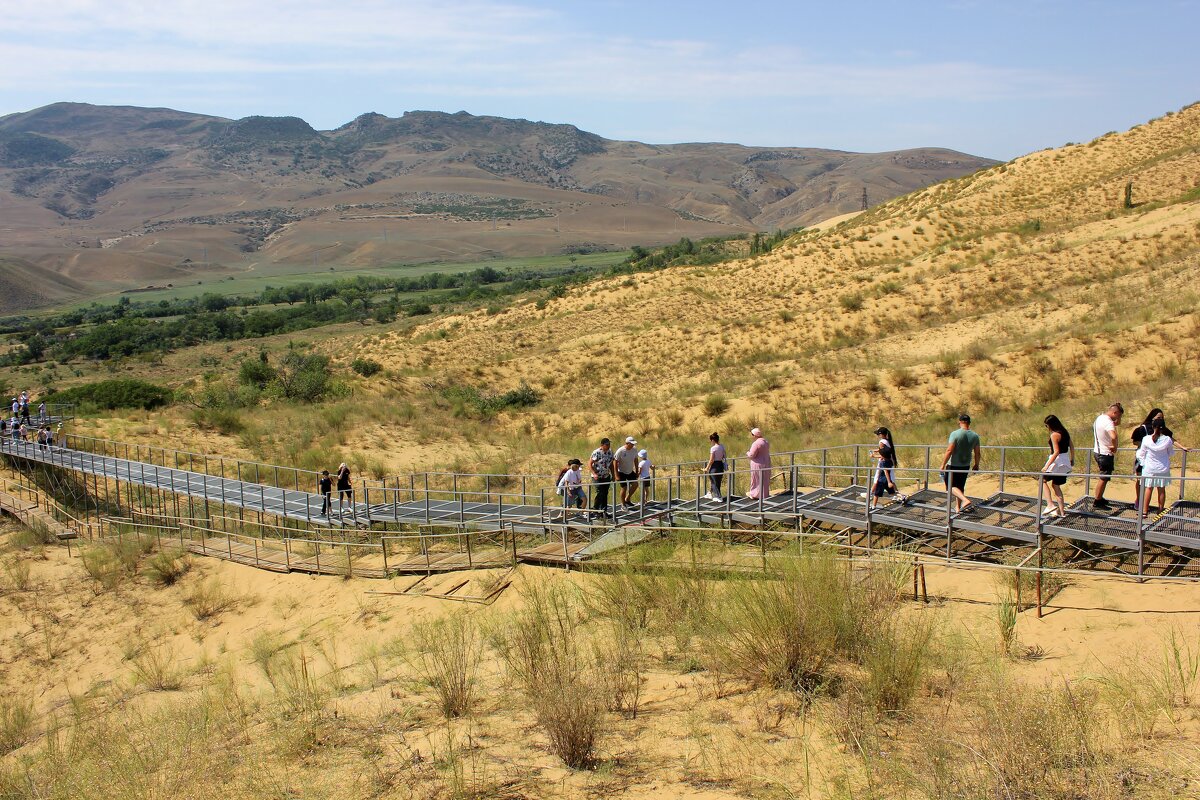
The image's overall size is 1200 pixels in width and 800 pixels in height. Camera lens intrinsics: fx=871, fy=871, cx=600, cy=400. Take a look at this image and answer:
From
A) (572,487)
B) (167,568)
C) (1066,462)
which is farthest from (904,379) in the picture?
(167,568)

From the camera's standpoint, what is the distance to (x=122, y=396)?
3316 cm

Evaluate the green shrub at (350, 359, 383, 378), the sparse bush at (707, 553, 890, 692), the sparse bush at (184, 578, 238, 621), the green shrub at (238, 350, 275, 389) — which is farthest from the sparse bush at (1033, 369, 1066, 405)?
the green shrub at (238, 350, 275, 389)

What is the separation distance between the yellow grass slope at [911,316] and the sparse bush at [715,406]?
28 cm

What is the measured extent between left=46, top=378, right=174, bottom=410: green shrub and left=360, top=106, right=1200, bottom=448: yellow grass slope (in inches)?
481

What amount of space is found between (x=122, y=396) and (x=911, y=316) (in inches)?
1260

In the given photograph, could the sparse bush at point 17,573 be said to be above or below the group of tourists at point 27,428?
below

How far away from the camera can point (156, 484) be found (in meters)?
21.2

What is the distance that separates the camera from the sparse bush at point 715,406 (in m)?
28.2

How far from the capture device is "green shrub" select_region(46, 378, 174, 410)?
32.8 meters

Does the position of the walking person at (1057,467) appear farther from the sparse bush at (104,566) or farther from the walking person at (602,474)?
the sparse bush at (104,566)

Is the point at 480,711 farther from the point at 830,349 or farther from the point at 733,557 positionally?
the point at 830,349

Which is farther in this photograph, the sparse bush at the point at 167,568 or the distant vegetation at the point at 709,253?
the distant vegetation at the point at 709,253

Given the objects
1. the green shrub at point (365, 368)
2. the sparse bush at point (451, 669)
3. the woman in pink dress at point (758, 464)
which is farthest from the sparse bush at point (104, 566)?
the green shrub at point (365, 368)

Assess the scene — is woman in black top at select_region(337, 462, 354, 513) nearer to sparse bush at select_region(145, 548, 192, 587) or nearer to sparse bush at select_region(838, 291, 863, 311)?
sparse bush at select_region(145, 548, 192, 587)
